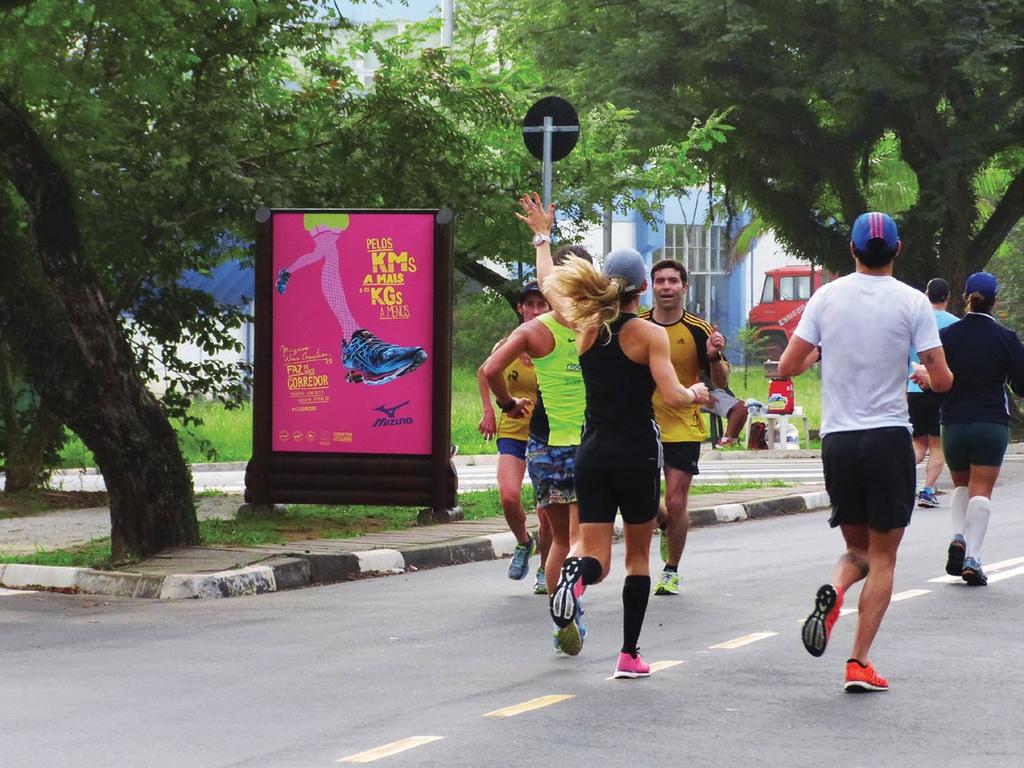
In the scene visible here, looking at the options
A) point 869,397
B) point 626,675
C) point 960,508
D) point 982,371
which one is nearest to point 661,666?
point 626,675

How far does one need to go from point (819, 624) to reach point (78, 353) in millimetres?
6104

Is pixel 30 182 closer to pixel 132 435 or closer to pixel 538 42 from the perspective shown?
pixel 132 435

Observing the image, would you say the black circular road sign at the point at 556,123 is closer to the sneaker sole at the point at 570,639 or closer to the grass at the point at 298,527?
the grass at the point at 298,527

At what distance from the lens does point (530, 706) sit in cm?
712

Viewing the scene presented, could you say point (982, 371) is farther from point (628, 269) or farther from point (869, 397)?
point (628, 269)

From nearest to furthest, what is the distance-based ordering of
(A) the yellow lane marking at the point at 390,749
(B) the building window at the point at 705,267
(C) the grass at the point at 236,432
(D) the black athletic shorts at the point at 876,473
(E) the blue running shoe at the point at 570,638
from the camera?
1. (A) the yellow lane marking at the point at 390,749
2. (D) the black athletic shorts at the point at 876,473
3. (E) the blue running shoe at the point at 570,638
4. (C) the grass at the point at 236,432
5. (B) the building window at the point at 705,267

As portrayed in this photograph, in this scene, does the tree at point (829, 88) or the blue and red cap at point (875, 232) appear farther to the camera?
the tree at point (829, 88)

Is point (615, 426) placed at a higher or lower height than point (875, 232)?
lower

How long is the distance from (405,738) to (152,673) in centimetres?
205

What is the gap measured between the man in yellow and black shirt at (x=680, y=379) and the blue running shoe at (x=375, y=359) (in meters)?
3.99

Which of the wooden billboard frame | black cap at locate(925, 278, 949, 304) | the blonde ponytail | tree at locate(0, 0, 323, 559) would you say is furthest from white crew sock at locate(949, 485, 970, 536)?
tree at locate(0, 0, 323, 559)

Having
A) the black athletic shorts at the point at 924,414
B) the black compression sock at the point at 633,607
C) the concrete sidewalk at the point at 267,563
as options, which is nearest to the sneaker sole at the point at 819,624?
the black compression sock at the point at 633,607

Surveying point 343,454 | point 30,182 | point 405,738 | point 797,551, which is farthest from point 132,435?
point 405,738

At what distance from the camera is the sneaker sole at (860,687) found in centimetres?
742
